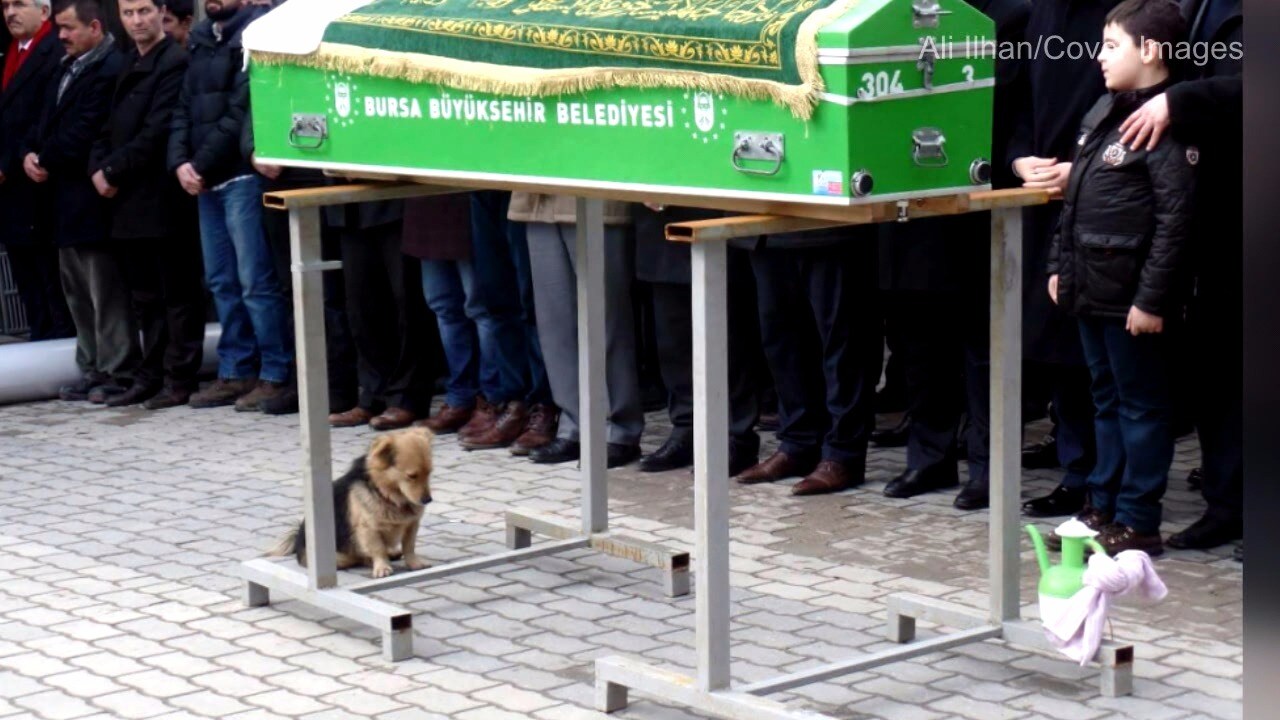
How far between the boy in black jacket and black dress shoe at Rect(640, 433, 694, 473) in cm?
210

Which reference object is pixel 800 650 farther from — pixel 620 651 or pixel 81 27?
pixel 81 27

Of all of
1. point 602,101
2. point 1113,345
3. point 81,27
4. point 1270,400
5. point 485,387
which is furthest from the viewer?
point 81,27

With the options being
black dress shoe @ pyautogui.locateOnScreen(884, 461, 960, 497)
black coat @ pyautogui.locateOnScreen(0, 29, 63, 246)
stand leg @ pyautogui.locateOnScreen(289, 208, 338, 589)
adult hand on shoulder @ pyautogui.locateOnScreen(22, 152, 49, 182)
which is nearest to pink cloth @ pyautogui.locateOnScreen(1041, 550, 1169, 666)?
stand leg @ pyautogui.locateOnScreen(289, 208, 338, 589)

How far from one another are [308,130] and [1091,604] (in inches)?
103

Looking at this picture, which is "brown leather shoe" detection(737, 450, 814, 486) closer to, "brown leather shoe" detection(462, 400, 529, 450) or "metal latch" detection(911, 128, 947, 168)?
"brown leather shoe" detection(462, 400, 529, 450)

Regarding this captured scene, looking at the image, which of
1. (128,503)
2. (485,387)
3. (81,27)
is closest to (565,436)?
(485,387)

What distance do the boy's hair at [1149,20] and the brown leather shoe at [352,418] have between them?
4.37m

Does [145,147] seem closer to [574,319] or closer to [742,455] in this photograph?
[574,319]

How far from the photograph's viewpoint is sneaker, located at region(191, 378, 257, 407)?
938 cm

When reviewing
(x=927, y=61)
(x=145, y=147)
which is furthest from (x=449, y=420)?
(x=927, y=61)

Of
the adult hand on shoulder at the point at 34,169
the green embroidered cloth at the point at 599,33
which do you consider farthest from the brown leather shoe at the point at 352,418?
the green embroidered cloth at the point at 599,33

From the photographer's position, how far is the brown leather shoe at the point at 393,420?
8.56 metres

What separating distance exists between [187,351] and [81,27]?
193cm

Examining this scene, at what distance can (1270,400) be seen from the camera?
1.63m
